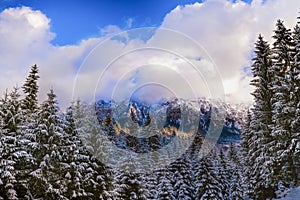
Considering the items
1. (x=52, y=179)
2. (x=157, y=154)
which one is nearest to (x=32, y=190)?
(x=52, y=179)

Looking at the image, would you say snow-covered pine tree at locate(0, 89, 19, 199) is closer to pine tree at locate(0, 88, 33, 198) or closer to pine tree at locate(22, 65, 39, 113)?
pine tree at locate(0, 88, 33, 198)

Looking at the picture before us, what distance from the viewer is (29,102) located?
1244 inches

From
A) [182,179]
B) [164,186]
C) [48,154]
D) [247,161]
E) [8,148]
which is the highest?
[247,161]

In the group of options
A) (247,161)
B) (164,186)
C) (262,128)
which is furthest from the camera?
(164,186)

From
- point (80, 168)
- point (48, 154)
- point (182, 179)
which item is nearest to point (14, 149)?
point (48, 154)

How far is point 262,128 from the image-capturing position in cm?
2877

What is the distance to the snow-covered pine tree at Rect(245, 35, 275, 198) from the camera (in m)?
26.8

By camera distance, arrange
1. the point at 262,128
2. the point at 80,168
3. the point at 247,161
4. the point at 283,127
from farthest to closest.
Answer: the point at 247,161 < the point at 262,128 < the point at 283,127 < the point at 80,168

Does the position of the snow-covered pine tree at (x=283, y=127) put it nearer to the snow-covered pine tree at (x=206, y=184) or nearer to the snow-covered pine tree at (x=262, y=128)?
the snow-covered pine tree at (x=262, y=128)

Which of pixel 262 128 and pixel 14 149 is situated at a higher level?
pixel 262 128

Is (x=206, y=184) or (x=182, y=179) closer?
(x=206, y=184)

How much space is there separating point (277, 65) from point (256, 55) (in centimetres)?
336

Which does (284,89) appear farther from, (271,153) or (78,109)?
(78,109)

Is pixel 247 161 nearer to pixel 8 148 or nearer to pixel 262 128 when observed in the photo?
pixel 262 128
